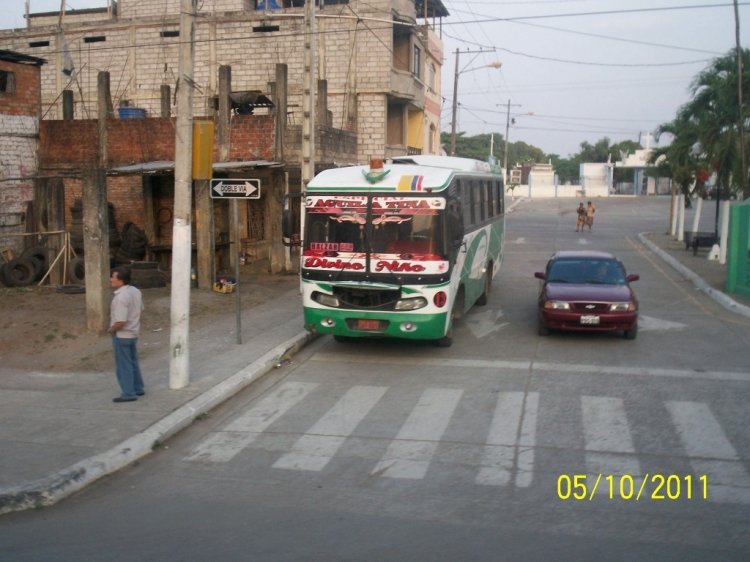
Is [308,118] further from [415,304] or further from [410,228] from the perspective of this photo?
[415,304]

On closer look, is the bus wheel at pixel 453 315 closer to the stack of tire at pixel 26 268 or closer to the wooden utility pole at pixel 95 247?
the wooden utility pole at pixel 95 247

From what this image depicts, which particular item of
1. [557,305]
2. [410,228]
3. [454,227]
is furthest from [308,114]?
[557,305]

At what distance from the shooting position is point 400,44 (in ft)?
103

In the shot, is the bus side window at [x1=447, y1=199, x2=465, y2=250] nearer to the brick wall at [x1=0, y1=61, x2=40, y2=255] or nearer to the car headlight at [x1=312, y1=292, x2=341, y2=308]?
the car headlight at [x1=312, y1=292, x2=341, y2=308]

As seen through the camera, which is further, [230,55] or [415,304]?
[230,55]

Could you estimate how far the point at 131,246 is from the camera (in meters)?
22.3

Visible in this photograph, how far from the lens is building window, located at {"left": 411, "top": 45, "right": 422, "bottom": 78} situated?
31.8 meters

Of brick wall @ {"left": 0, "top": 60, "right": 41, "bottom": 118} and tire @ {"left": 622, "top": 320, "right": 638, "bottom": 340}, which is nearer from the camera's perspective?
tire @ {"left": 622, "top": 320, "right": 638, "bottom": 340}

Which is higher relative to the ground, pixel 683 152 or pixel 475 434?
pixel 683 152

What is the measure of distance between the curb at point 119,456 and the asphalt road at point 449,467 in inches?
4.9

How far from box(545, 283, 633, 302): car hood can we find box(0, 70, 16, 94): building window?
610 inches

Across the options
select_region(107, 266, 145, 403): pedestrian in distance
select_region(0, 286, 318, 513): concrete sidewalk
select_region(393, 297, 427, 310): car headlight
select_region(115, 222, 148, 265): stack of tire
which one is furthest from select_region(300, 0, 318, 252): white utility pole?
select_region(107, 266, 145, 403): pedestrian in distance

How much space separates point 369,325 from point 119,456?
16.3 ft

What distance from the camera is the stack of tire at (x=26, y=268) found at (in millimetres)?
17609
